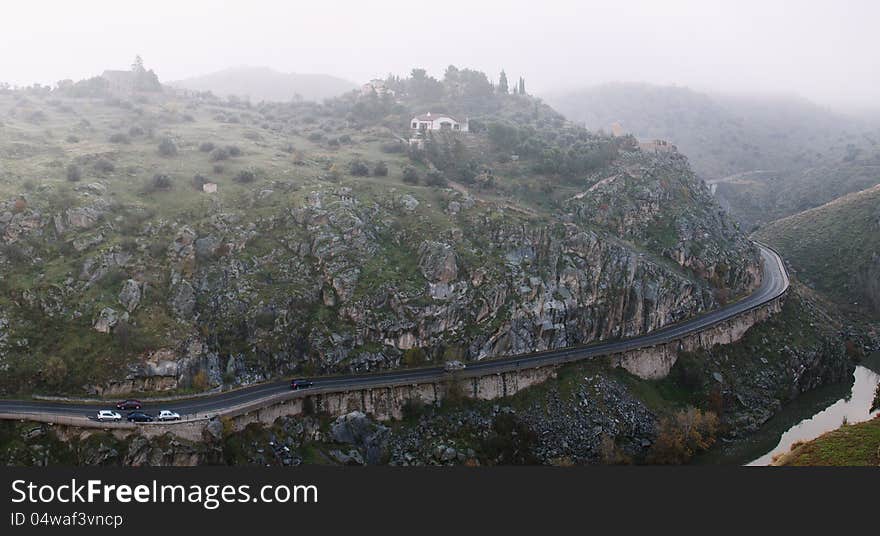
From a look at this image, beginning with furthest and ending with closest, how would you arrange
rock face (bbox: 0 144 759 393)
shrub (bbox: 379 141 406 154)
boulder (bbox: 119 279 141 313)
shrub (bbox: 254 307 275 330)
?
shrub (bbox: 379 141 406 154) → shrub (bbox: 254 307 275 330) → rock face (bbox: 0 144 759 393) → boulder (bbox: 119 279 141 313)

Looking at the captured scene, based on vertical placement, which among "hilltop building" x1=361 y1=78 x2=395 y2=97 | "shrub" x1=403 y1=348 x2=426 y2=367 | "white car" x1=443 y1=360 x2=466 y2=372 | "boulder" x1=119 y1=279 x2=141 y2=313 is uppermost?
"hilltop building" x1=361 y1=78 x2=395 y2=97

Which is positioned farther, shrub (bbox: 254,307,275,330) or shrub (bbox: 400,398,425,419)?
shrub (bbox: 254,307,275,330)

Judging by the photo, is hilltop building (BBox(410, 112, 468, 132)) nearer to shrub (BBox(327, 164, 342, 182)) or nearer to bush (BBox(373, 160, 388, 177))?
bush (BBox(373, 160, 388, 177))

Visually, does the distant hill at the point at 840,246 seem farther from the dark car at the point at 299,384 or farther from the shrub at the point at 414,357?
the dark car at the point at 299,384

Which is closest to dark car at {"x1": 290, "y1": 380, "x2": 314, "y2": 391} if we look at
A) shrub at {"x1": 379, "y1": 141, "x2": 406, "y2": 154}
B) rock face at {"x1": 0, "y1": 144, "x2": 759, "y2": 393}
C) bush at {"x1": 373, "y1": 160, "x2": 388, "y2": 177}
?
rock face at {"x1": 0, "y1": 144, "x2": 759, "y2": 393}

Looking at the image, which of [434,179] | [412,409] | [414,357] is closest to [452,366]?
[414,357]

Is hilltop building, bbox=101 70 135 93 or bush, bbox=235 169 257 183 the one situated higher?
hilltop building, bbox=101 70 135 93

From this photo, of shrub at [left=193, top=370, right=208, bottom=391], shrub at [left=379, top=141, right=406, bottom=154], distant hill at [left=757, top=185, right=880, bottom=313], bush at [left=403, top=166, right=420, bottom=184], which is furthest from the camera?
distant hill at [left=757, top=185, right=880, bottom=313]
